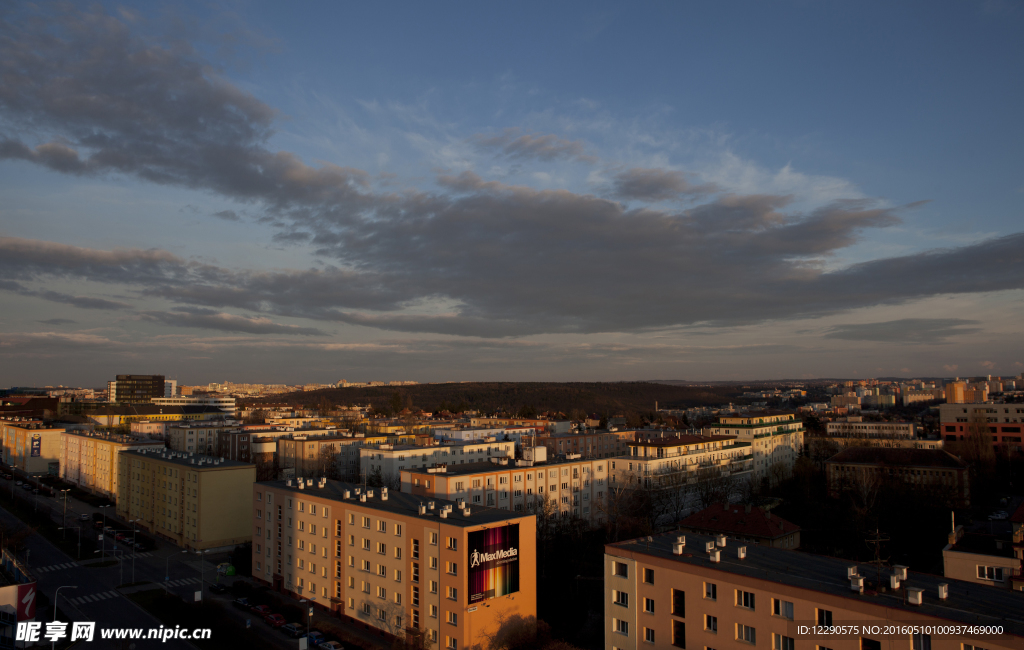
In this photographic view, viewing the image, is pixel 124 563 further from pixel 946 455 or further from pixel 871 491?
pixel 946 455

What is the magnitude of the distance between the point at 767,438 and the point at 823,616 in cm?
7128

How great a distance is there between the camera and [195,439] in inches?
3637

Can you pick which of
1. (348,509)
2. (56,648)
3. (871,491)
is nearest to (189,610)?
(56,648)

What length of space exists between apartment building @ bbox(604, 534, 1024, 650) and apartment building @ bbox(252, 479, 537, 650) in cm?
705

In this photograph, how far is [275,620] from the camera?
1300 inches

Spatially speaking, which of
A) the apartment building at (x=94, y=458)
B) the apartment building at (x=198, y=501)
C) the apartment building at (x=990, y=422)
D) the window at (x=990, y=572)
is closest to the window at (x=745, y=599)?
the window at (x=990, y=572)

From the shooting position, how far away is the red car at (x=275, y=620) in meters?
32.8

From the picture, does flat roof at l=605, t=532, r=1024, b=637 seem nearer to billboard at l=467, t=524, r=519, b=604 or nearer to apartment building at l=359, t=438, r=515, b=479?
billboard at l=467, t=524, r=519, b=604


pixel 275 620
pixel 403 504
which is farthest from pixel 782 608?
pixel 275 620

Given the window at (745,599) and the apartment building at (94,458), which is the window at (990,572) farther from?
the apartment building at (94,458)

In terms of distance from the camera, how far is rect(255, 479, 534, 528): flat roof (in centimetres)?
2995

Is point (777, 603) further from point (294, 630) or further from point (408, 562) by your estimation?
point (294, 630)

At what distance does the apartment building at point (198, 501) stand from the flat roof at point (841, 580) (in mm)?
38010

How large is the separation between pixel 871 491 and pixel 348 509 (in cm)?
5355
